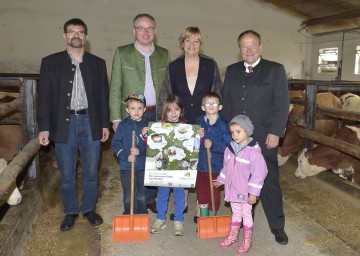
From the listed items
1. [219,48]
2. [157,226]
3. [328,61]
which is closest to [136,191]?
[157,226]

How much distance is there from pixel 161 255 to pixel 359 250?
1604mm

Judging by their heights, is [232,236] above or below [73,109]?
below

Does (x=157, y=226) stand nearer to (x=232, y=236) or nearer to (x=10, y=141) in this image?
(x=232, y=236)

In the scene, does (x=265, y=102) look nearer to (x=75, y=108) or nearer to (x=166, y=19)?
(x=75, y=108)

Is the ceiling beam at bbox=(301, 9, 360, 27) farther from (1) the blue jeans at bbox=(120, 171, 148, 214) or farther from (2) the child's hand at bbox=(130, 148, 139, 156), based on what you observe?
(2) the child's hand at bbox=(130, 148, 139, 156)

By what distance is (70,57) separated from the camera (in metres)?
3.10

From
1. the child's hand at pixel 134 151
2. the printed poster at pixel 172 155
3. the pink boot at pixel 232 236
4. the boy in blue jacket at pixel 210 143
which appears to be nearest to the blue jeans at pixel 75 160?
the child's hand at pixel 134 151

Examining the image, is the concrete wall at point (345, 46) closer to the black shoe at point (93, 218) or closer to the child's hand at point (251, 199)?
the child's hand at point (251, 199)

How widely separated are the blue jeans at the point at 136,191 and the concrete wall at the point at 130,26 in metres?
10.2

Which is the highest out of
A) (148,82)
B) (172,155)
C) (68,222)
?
(148,82)

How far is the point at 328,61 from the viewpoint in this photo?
43.4ft

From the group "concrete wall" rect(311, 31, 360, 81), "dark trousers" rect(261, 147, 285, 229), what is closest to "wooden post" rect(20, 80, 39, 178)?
"dark trousers" rect(261, 147, 285, 229)

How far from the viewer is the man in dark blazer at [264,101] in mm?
2859

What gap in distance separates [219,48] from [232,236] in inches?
451
